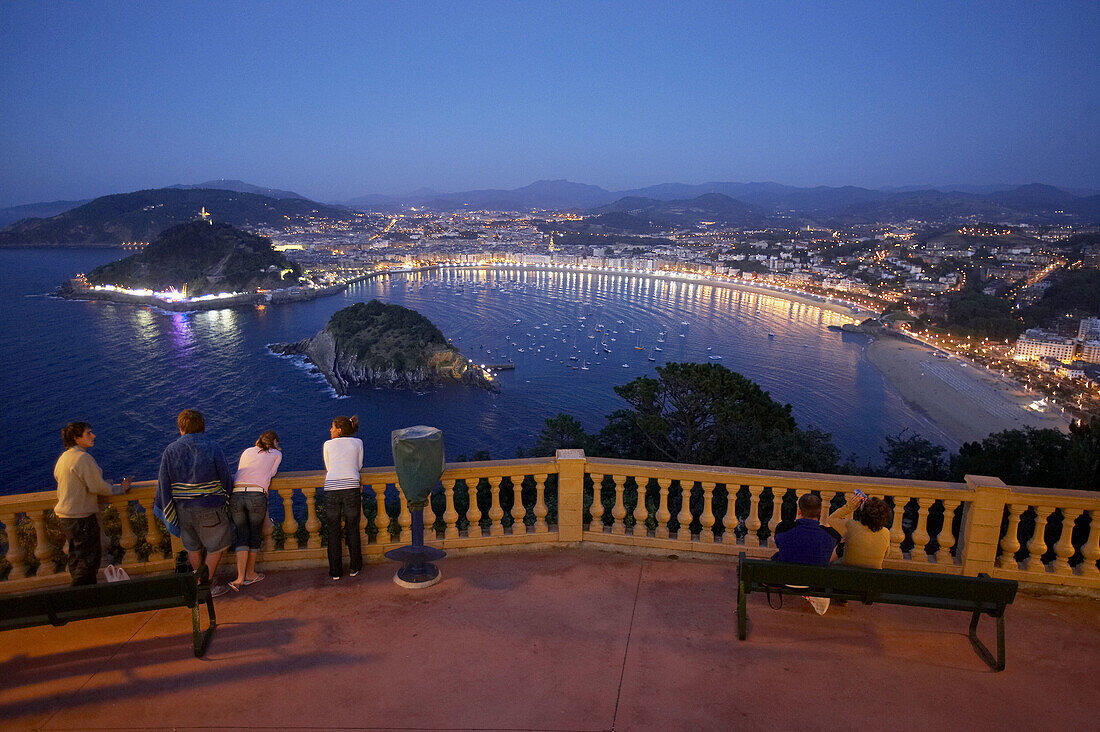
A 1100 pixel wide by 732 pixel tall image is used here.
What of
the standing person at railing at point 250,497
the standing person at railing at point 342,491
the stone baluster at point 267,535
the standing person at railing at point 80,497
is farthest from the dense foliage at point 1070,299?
the standing person at railing at point 80,497

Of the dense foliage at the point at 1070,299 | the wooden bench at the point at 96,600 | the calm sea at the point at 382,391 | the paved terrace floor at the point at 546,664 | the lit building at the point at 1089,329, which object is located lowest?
the calm sea at the point at 382,391

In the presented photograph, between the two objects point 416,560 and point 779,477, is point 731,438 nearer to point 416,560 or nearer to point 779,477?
point 779,477

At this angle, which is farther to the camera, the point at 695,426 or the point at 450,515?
the point at 695,426

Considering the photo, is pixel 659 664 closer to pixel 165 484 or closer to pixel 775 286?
pixel 165 484

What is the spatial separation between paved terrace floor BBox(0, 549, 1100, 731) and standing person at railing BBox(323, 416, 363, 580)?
0.72 ft

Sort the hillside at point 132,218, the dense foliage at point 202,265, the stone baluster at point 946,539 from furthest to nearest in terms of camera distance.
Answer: the hillside at point 132,218, the dense foliage at point 202,265, the stone baluster at point 946,539

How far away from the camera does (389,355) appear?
45.2 meters

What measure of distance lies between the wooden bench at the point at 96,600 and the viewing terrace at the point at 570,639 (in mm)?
389

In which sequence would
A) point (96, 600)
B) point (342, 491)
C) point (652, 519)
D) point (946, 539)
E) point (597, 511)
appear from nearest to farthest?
point (96, 600)
point (342, 491)
point (946, 539)
point (597, 511)
point (652, 519)

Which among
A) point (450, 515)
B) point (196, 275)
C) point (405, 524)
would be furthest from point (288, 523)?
point (196, 275)

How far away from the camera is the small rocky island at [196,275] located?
8181 centimetres

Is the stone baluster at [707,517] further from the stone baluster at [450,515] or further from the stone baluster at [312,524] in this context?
the stone baluster at [312,524]

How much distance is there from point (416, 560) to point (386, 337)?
44.4 m

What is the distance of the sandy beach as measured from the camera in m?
35.1
